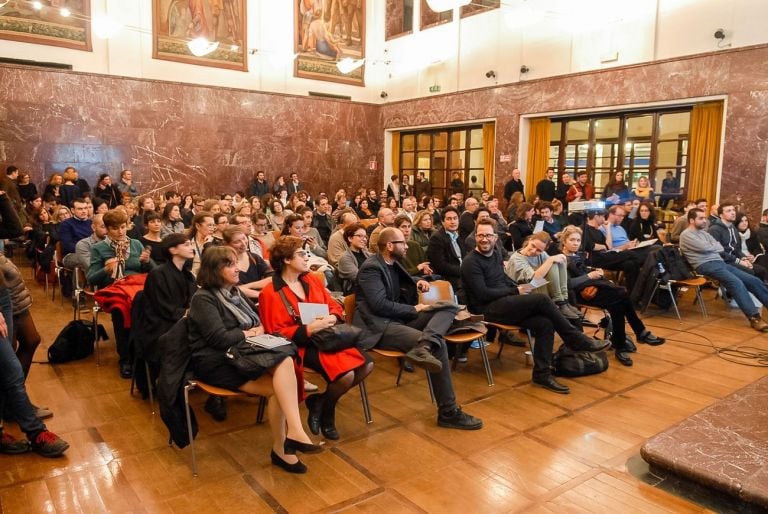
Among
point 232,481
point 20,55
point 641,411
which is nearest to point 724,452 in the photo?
point 641,411

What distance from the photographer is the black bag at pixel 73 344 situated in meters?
4.83

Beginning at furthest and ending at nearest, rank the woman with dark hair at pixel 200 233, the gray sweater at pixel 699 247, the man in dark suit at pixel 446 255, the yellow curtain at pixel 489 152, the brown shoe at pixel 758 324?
the yellow curtain at pixel 489 152, the gray sweater at pixel 699 247, the brown shoe at pixel 758 324, the man in dark suit at pixel 446 255, the woman with dark hair at pixel 200 233

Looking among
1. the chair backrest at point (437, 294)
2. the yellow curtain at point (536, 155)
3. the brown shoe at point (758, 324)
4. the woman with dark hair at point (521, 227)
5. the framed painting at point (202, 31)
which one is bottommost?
the brown shoe at point (758, 324)

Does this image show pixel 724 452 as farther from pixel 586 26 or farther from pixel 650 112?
pixel 586 26

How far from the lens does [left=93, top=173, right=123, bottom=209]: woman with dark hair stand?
11405 mm

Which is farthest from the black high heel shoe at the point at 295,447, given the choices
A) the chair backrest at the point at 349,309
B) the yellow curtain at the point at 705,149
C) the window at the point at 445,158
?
the window at the point at 445,158

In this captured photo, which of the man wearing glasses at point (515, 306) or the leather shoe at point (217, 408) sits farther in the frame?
the man wearing glasses at point (515, 306)

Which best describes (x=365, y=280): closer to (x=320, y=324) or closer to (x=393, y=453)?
(x=320, y=324)

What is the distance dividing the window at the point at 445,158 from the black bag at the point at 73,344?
10398mm

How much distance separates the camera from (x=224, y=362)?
3.11 m

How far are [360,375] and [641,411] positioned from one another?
205 cm

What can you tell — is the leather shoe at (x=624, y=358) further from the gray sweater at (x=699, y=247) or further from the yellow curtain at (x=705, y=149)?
the yellow curtain at (x=705, y=149)

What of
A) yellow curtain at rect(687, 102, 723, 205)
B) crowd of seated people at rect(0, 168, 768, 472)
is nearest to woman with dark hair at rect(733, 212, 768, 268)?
crowd of seated people at rect(0, 168, 768, 472)

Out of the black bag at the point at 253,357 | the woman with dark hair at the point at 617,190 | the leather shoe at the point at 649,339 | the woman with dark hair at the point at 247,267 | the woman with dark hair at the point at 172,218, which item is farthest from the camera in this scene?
the woman with dark hair at the point at 617,190
